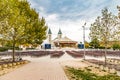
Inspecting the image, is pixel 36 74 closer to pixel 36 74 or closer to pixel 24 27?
pixel 36 74

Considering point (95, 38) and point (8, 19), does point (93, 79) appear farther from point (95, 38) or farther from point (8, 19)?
point (95, 38)

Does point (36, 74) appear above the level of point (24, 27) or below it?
below

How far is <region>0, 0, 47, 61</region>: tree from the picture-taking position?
32156 mm

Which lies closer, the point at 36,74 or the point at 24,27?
the point at 36,74

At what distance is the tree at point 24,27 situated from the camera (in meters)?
32.2

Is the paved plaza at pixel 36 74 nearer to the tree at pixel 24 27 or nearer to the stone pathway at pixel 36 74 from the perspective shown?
the stone pathway at pixel 36 74

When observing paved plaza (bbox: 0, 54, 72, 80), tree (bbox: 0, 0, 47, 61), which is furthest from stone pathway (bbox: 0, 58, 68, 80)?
tree (bbox: 0, 0, 47, 61)

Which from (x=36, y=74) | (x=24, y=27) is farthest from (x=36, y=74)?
(x=24, y=27)

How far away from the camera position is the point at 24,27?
122 feet

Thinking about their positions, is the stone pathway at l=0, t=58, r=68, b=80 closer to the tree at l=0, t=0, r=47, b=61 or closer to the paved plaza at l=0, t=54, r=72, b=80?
the paved plaza at l=0, t=54, r=72, b=80

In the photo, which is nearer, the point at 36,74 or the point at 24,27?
the point at 36,74

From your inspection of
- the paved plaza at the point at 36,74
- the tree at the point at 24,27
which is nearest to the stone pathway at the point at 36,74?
the paved plaza at the point at 36,74

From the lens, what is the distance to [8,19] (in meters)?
28.0

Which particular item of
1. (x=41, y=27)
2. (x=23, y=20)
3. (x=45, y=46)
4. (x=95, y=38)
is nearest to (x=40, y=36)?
(x=41, y=27)
